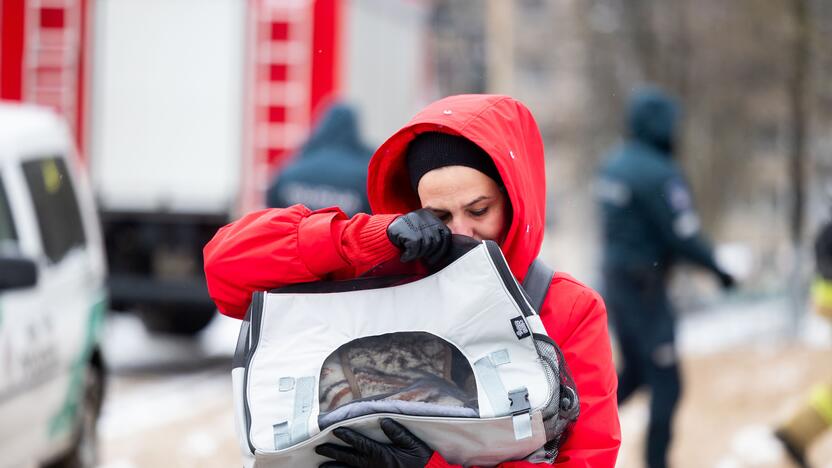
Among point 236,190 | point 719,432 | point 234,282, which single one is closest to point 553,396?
point 234,282

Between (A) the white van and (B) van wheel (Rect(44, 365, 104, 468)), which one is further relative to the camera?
(B) van wheel (Rect(44, 365, 104, 468))

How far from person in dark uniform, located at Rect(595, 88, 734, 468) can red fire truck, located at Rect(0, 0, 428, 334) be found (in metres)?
4.97

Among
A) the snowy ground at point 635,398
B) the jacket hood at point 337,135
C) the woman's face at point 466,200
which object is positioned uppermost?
the woman's face at point 466,200

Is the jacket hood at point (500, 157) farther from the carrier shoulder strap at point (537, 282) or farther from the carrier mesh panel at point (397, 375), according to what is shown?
the carrier mesh panel at point (397, 375)

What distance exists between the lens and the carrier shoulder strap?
262 cm

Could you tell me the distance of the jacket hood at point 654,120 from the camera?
22.3 ft

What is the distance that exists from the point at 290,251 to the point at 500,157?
44 cm

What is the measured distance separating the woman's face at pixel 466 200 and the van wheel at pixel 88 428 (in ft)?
13.8

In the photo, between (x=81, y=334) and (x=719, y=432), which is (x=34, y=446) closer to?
(x=81, y=334)

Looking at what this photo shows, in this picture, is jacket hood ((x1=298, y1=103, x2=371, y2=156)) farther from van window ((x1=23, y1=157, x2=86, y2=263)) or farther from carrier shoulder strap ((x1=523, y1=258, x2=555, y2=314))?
carrier shoulder strap ((x1=523, y1=258, x2=555, y2=314))

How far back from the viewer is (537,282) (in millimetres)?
2662

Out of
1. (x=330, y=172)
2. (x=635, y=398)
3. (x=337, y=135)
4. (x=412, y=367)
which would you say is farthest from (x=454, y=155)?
(x=635, y=398)

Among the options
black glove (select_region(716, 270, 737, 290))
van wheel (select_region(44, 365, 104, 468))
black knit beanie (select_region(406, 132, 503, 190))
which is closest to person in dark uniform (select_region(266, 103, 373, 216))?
van wheel (select_region(44, 365, 104, 468))

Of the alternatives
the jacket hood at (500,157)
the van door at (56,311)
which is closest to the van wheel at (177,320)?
the van door at (56,311)
